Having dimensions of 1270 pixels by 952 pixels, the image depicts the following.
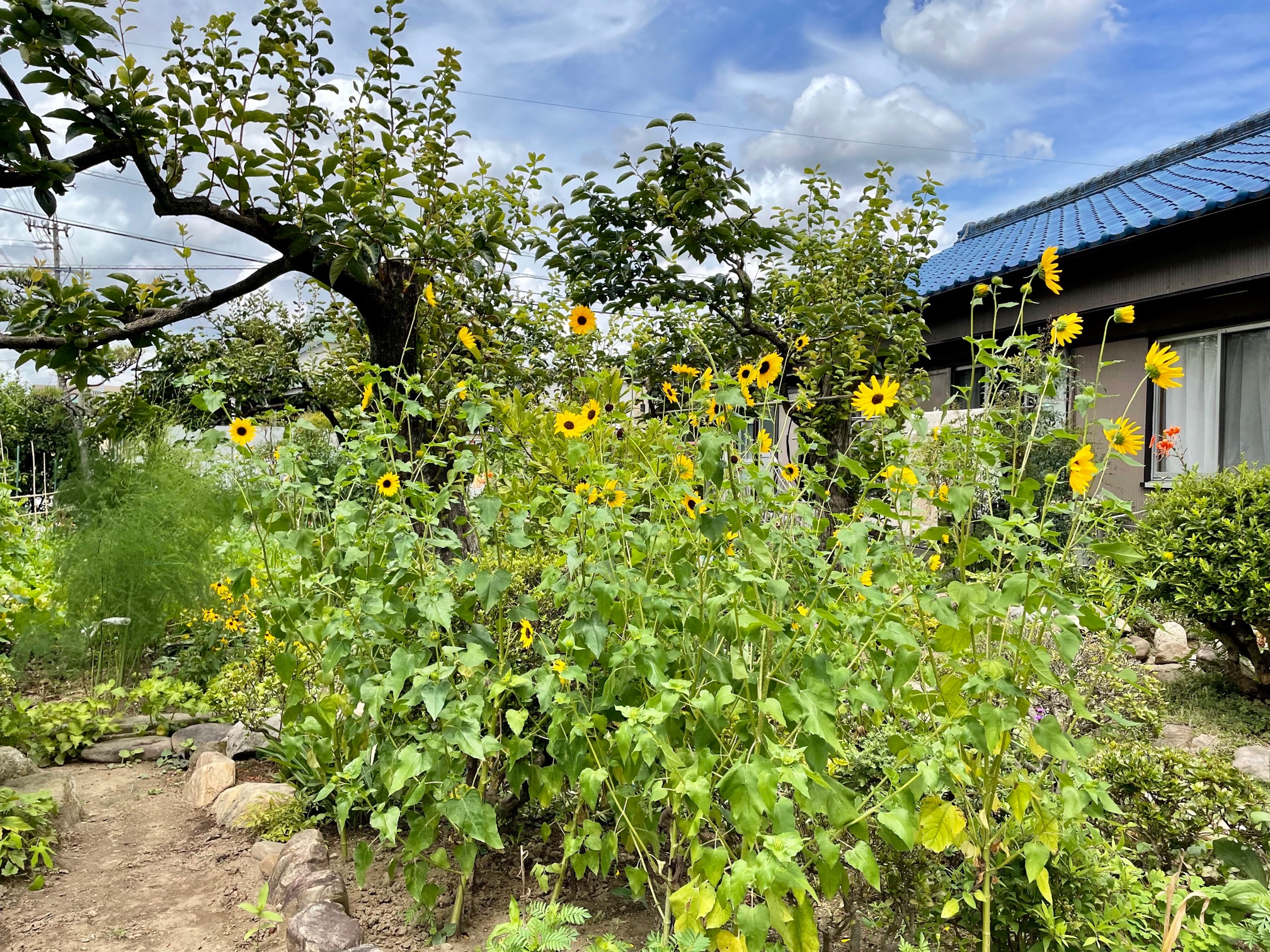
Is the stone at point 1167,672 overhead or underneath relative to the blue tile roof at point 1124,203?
underneath

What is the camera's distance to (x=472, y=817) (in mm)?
1617

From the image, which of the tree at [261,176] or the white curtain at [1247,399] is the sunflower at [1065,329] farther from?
the white curtain at [1247,399]

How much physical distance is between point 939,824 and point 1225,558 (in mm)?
3283

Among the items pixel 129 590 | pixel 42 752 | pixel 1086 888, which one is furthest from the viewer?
pixel 129 590

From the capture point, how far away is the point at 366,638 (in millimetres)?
1722

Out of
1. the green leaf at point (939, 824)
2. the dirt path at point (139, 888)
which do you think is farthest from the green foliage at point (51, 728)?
the green leaf at point (939, 824)

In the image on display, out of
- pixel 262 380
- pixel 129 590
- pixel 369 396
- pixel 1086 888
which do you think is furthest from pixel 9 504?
pixel 262 380

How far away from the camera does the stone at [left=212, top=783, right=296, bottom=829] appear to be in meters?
2.43

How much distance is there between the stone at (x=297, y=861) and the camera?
2.00 m

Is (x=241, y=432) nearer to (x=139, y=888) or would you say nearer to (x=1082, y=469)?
(x=139, y=888)

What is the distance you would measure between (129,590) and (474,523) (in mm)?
2780

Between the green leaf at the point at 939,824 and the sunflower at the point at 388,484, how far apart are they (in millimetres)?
1260

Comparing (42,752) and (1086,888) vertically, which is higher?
(1086,888)

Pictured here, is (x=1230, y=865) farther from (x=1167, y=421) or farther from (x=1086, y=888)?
(x=1167, y=421)
